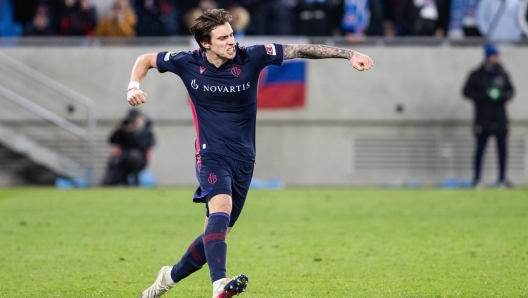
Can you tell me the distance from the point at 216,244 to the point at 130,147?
41.1 ft

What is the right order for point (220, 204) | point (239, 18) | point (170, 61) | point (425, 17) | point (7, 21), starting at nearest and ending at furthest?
point (220, 204)
point (170, 61)
point (239, 18)
point (425, 17)
point (7, 21)

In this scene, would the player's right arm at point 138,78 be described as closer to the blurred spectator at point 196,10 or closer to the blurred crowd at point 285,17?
the blurred spectator at point 196,10

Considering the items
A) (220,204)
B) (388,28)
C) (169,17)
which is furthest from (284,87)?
(220,204)

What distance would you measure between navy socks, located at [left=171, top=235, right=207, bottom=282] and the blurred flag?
13.3 metres

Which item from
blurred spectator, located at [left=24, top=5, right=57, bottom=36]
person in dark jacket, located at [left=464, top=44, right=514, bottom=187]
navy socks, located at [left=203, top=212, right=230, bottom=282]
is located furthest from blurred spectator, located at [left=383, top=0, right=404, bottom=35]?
navy socks, located at [left=203, top=212, right=230, bottom=282]

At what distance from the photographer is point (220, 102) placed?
6.70 m

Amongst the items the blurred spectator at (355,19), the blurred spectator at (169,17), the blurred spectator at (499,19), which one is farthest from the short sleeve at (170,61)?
the blurred spectator at (499,19)

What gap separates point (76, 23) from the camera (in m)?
19.8

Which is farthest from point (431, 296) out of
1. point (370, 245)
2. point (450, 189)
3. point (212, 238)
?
point (450, 189)

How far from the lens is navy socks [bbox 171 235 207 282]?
21.6 ft

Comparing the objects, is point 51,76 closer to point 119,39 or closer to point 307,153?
point 119,39

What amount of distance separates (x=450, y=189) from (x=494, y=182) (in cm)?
194

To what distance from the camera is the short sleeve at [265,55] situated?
22.3ft

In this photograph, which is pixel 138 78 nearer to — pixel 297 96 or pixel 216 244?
pixel 216 244
